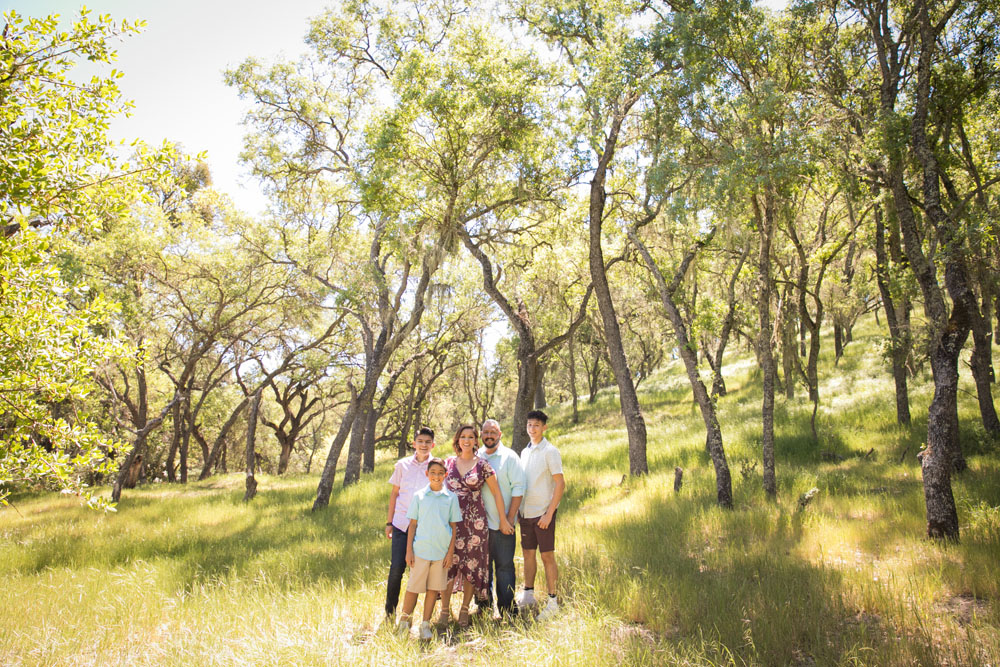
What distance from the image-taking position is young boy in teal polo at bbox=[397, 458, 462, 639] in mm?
5172

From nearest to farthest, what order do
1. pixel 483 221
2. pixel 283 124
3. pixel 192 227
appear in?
pixel 483 221 → pixel 283 124 → pixel 192 227

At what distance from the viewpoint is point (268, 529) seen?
11352 mm

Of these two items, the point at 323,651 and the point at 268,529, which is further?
the point at 268,529

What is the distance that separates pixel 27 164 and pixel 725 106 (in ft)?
31.7

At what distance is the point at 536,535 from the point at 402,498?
1572mm

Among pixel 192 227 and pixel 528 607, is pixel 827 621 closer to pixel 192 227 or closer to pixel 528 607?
pixel 528 607

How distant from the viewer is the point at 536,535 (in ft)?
18.8

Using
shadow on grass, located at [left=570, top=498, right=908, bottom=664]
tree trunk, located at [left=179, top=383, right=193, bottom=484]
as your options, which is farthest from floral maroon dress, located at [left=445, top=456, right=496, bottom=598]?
tree trunk, located at [left=179, top=383, right=193, bottom=484]

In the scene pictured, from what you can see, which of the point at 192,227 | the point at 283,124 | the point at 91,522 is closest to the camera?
the point at 91,522

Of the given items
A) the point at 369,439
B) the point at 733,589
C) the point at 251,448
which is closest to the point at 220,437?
the point at 369,439

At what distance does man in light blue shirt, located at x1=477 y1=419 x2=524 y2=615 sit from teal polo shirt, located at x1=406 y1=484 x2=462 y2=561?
17.4 inches

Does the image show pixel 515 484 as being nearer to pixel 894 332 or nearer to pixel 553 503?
pixel 553 503

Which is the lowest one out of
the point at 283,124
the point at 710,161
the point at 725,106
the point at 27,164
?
the point at 27,164

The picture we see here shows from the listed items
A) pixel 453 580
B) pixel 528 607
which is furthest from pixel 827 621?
pixel 453 580
